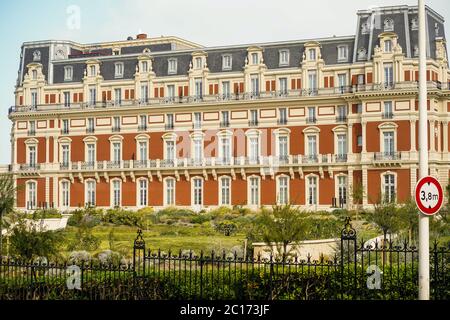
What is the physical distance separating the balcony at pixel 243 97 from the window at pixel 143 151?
7.31 feet

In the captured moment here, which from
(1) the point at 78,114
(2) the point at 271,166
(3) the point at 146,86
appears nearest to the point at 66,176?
(1) the point at 78,114

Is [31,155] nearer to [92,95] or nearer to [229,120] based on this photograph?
[92,95]

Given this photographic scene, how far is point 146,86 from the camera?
162 ft

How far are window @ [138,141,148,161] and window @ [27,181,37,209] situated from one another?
22.1 ft

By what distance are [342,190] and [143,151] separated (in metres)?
12.0

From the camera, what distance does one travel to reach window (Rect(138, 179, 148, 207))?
47.8 metres

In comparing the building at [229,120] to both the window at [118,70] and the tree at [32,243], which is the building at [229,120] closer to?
the window at [118,70]

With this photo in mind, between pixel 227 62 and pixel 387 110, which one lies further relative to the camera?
pixel 227 62

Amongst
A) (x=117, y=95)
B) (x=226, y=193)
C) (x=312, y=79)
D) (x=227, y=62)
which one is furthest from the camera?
(x=117, y=95)

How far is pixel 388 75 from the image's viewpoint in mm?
43219

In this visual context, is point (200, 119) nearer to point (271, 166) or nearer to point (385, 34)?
point (271, 166)

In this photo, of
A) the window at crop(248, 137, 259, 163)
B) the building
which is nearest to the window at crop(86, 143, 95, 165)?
the building

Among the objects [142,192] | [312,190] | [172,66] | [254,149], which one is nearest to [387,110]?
[312,190]
